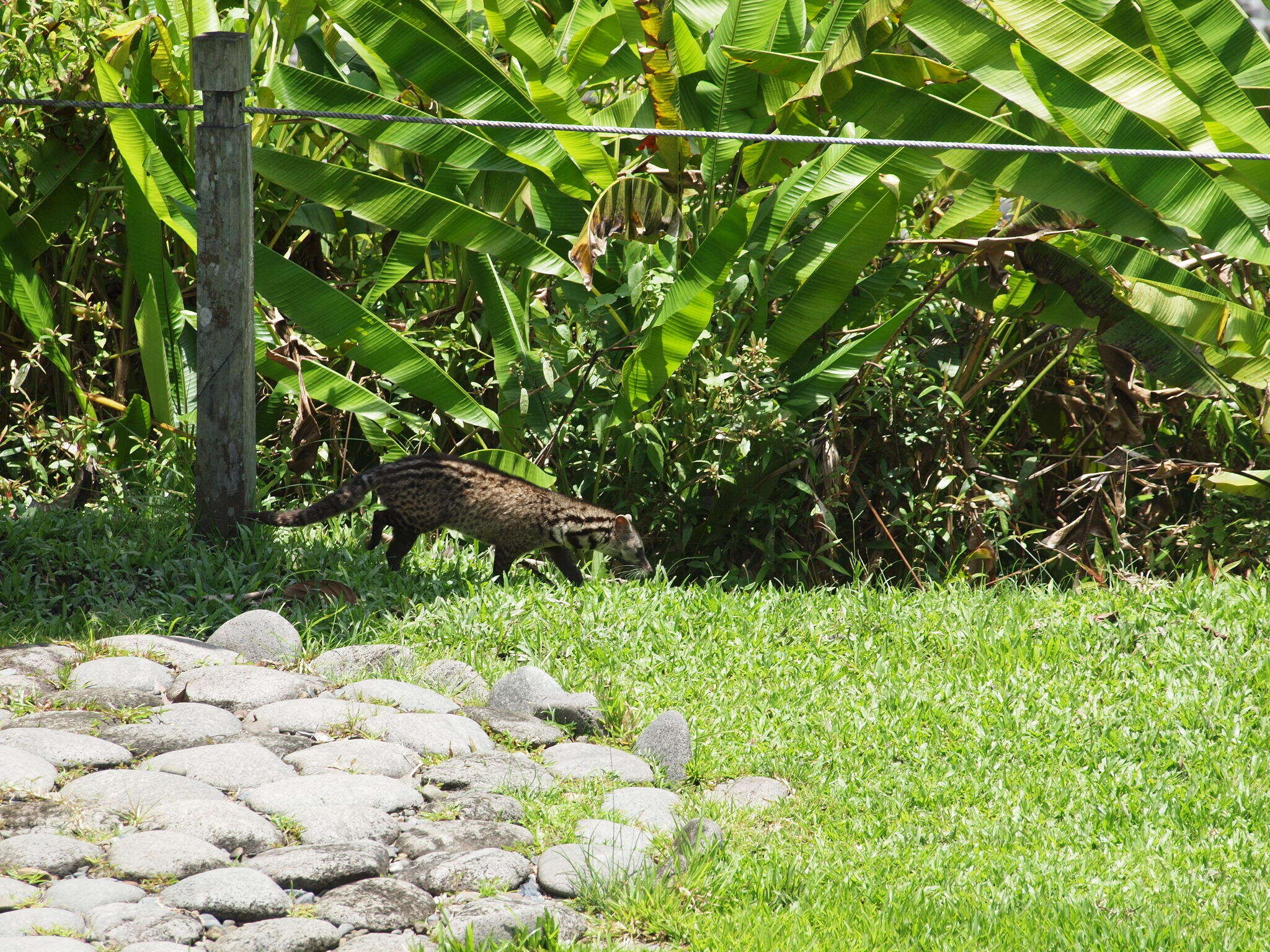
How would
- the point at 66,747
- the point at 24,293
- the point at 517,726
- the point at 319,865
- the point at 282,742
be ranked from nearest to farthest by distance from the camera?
1. the point at 319,865
2. the point at 66,747
3. the point at 282,742
4. the point at 517,726
5. the point at 24,293

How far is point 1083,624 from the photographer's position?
20.8 ft

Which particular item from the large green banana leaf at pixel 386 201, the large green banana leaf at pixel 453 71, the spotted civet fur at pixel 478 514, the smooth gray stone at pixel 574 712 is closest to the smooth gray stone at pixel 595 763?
the smooth gray stone at pixel 574 712

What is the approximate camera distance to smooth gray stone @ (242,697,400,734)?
15.6 feet

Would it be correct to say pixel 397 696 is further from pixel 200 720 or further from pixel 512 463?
pixel 512 463

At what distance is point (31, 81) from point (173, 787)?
553cm

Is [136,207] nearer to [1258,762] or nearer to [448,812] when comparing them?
[448,812]

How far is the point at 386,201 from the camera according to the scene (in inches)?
274

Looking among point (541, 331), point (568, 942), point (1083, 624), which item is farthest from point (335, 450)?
point (568, 942)

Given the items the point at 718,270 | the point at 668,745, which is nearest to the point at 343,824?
the point at 668,745

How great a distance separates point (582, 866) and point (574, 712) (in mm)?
1231

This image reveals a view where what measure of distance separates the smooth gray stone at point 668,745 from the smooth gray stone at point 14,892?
214cm

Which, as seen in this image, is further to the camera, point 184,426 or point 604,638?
point 184,426

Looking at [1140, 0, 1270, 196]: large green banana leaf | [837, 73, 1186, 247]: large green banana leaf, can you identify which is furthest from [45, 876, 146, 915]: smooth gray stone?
[1140, 0, 1270, 196]: large green banana leaf

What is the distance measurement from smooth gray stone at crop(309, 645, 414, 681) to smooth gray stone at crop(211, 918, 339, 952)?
1.91 meters
